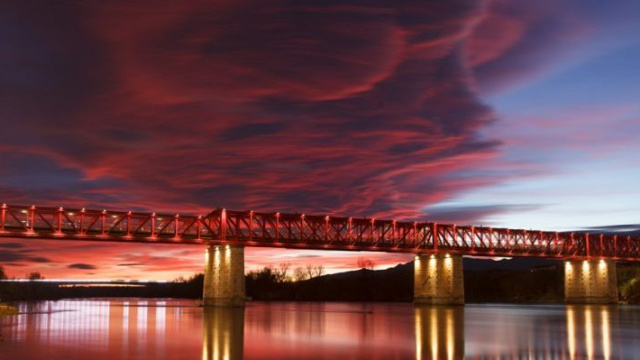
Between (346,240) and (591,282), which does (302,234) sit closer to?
(346,240)

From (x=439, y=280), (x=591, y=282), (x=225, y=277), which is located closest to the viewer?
(x=225, y=277)

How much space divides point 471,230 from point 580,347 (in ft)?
388

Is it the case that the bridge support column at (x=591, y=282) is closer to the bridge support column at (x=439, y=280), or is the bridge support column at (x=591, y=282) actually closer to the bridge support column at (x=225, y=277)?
the bridge support column at (x=439, y=280)

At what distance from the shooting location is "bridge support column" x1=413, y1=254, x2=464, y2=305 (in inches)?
4926

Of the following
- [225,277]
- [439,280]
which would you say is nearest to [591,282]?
[439,280]

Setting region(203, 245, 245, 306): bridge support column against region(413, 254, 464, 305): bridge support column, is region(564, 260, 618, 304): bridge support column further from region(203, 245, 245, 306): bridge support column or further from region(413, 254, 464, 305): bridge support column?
region(203, 245, 245, 306): bridge support column

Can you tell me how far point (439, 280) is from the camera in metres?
129

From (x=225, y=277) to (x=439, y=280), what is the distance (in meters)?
45.8

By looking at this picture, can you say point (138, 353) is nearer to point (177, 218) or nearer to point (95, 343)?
point (95, 343)

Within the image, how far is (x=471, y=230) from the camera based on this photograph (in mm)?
150250

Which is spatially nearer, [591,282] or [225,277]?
[225,277]

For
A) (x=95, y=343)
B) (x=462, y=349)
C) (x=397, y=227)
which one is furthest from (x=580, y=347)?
(x=397, y=227)

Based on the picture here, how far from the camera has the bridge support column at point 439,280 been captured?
125 meters

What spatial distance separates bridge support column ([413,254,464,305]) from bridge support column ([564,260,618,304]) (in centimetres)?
3542
